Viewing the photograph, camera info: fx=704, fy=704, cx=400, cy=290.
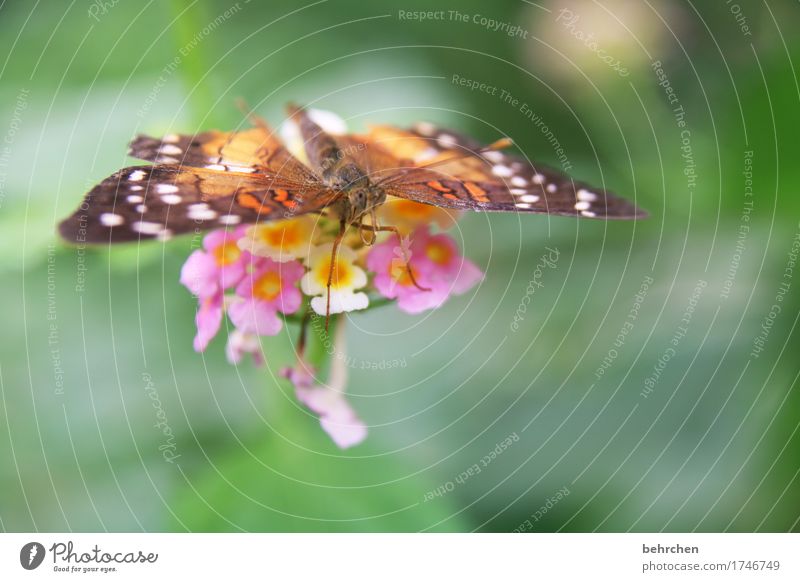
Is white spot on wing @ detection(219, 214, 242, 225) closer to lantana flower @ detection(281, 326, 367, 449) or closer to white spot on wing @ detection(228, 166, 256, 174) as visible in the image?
white spot on wing @ detection(228, 166, 256, 174)

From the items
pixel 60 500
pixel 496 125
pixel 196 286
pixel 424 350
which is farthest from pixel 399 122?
pixel 60 500

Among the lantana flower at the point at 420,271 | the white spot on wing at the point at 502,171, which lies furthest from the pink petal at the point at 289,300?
the white spot on wing at the point at 502,171

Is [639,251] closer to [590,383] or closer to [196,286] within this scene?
[590,383]

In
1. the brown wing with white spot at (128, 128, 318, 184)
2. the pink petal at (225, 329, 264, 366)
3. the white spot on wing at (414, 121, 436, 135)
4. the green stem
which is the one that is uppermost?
the green stem

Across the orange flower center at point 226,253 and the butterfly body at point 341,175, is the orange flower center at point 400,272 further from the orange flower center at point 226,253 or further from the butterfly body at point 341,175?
the orange flower center at point 226,253

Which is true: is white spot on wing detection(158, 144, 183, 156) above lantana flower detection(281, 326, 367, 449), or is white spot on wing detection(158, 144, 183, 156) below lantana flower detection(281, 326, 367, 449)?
above

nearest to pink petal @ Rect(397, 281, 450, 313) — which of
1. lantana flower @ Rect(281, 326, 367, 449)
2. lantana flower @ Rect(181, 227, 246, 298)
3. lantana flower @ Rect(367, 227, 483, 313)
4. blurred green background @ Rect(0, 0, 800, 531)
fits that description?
lantana flower @ Rect(367, 227, 483, 313)

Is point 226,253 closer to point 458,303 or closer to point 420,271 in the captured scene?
point 420,271
